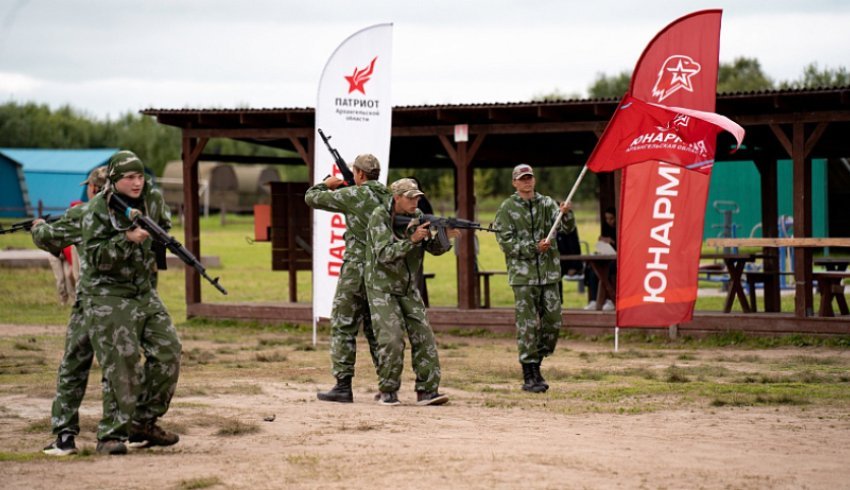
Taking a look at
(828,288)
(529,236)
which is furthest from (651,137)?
(828,288)

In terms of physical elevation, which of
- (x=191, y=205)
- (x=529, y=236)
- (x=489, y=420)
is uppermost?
(x=191, y=205)

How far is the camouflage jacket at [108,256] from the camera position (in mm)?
7164

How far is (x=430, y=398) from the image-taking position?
9.62 meters

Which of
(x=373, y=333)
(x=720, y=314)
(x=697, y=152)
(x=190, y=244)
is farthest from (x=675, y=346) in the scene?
(x=190, y=244)

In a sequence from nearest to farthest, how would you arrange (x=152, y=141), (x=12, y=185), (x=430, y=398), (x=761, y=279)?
(x=430, y=398) → (x=761, y=279) → (x=12, y=185) → (x=152, y=141)

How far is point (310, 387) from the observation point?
430 inches

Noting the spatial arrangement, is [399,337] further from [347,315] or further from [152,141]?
[152,141]

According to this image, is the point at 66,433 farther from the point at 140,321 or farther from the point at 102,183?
the point at 102,183

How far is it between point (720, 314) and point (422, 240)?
6.88 metres

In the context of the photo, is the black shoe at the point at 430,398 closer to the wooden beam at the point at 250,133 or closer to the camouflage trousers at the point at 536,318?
the camouflage trousers at the point at 536,318

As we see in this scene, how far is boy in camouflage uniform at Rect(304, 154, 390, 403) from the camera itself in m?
9.80

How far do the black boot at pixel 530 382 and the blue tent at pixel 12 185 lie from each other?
4283 centimetres

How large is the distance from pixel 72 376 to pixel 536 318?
4309mm

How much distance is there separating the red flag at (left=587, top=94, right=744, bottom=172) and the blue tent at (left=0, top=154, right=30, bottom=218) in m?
42.2
